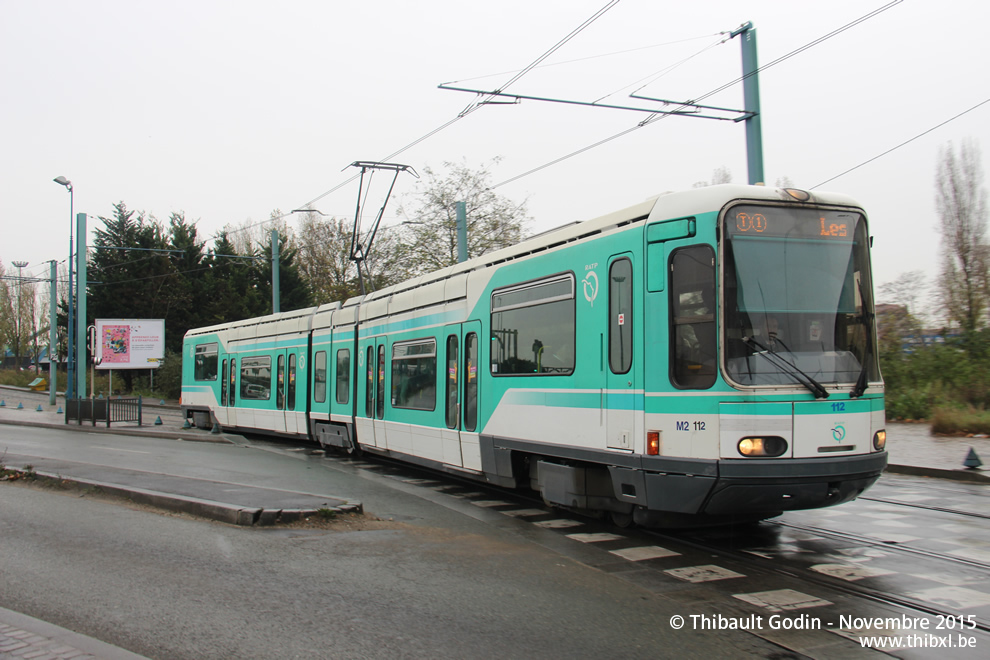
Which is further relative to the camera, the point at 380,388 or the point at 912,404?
the point at 912,404

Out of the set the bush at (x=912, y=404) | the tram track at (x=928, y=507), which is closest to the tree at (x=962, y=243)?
the bush at (x=912, y=404)

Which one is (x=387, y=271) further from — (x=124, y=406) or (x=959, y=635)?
(x=959, y=635)

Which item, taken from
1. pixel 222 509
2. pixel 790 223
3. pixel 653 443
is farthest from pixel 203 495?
pixel 790 223

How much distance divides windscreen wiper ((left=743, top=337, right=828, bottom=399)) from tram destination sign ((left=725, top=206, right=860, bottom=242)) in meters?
0.96

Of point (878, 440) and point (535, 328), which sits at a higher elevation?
point (535, 328)

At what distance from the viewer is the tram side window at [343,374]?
51.2ft

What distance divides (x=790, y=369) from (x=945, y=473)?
22.8 feet

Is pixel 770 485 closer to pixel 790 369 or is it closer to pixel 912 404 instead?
pixel 790 369

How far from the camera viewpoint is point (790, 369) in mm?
6520

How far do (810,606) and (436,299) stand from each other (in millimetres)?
7415

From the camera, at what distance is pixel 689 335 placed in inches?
265

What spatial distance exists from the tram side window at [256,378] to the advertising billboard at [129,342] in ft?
54.2

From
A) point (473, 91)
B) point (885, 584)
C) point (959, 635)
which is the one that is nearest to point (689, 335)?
point (885, 584)

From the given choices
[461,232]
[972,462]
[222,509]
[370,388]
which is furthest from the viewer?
[461,232]
